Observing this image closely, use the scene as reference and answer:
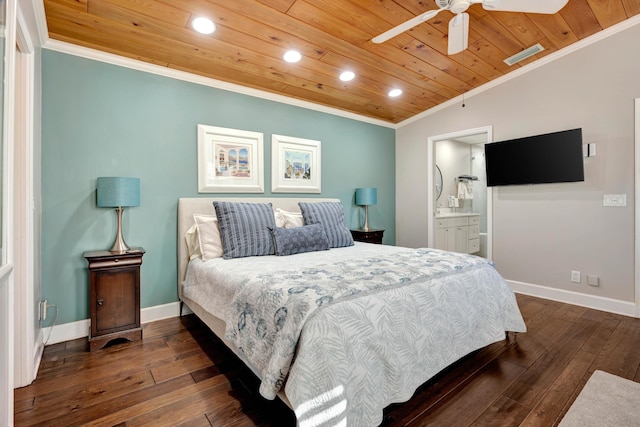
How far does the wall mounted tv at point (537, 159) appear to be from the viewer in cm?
330

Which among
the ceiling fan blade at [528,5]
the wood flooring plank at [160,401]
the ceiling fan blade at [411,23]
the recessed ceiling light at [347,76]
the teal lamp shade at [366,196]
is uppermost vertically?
the recessed ceiling light at [347,76]

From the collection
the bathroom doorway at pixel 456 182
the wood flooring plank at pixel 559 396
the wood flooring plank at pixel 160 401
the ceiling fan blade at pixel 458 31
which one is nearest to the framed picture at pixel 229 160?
the wood flooring plank at pixel 160 401

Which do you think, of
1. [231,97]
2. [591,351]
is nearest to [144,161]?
[231,97]

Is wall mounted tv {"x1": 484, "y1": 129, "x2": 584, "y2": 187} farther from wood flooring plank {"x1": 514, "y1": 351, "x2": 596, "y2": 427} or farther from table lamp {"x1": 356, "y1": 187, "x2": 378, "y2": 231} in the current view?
wood flooring plank {"x1": 514, "y1": 351, "x2": 596, "y2": 427}

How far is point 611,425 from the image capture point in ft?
5.01

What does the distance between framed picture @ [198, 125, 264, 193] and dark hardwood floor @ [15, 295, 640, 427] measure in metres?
1.50

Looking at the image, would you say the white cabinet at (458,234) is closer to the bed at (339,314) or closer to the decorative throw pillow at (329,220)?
the decorative throw pillow at (329,220)

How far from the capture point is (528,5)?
1980 mm

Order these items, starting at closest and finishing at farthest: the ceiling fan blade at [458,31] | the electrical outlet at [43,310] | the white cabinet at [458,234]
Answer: the ceiling fan blade at [458,31]
the electrical outlet at [43,310]
the white cabinet at [458,234]

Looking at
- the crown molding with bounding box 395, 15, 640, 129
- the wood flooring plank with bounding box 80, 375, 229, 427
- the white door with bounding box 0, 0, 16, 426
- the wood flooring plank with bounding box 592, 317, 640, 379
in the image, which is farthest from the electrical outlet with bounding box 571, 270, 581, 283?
the white door with bounding box 0, 0, 16, 426

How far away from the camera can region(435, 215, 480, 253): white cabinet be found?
4.91 meters

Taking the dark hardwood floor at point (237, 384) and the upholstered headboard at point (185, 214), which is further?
the upholstered headboard at point (185, 214)

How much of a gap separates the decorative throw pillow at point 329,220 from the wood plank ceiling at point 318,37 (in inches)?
56.2

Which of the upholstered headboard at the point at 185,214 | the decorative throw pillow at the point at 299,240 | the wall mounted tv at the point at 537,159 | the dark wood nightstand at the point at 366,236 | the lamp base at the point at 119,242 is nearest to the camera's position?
the lamp base at the point at 119,242
